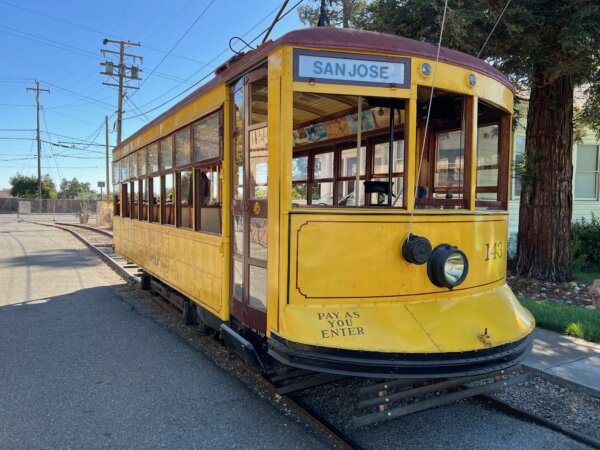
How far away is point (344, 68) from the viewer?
318cm

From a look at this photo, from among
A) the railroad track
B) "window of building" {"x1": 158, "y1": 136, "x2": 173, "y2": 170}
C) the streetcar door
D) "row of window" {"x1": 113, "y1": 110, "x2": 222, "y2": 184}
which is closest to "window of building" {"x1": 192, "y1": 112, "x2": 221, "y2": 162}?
"row of window" {"x1": 113, "y1": 110, "x2": 222, "y2": 184}

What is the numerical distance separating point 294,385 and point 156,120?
4.31m

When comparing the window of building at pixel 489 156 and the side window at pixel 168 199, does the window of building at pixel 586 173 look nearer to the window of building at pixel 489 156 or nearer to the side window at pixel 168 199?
the window of building at pixel 489 156

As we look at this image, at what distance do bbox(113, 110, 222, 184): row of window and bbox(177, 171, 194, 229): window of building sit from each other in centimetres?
15

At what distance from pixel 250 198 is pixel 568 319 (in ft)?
14.8

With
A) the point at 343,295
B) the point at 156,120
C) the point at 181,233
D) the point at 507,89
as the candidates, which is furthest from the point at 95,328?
the point at 507,89

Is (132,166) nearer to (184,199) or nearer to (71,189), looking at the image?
(184,199)

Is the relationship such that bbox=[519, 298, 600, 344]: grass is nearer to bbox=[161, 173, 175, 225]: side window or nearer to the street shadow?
bbox=[161, 173, 175, 225]: side window

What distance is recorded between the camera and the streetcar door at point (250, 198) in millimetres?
3508

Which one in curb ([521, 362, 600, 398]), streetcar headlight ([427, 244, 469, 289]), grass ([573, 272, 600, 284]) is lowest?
curb ([521, 362, 600, 398])

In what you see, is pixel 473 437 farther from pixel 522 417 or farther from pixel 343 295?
pixel 343 295

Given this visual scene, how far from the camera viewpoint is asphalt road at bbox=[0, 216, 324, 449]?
3328 millimetres

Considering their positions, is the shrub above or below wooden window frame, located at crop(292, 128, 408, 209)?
below

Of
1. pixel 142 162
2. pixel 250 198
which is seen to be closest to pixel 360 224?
pixel 250 198
